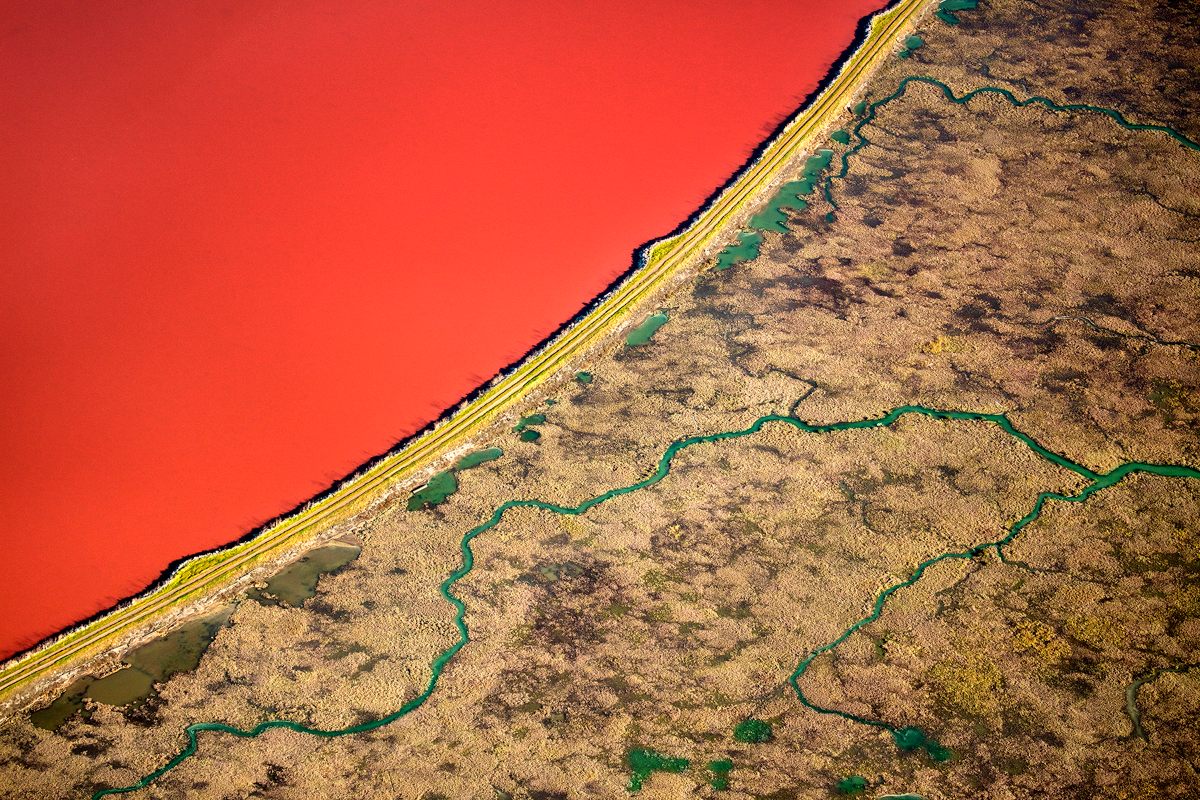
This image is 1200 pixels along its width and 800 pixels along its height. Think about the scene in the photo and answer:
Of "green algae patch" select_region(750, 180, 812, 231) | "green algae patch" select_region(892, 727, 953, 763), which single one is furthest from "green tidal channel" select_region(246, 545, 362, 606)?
"green algae patch" select_region(750, 180, 812, 231)

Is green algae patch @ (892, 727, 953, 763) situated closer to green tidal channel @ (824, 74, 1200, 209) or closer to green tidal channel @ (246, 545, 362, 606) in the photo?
green tidal channel @ (246, 545, 362, 606)

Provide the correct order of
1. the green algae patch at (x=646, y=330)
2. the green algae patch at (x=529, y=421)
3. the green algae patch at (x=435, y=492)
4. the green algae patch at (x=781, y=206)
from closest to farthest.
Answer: the green algae patch at (x=435, y=492)
the green algae patch at (x=529, y=421)
the green algae patch at (x=646, y=330)
the green algae patch at (x=781, y=206)

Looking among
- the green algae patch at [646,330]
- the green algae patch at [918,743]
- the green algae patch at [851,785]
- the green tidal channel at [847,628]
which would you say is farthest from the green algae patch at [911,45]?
the green algae patch at [851,785]

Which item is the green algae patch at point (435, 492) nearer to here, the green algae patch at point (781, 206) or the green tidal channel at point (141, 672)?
the green tidal channel at point (141, 672)

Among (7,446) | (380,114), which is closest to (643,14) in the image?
Result: (380,114)

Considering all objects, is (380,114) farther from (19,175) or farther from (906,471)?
(906,471)
